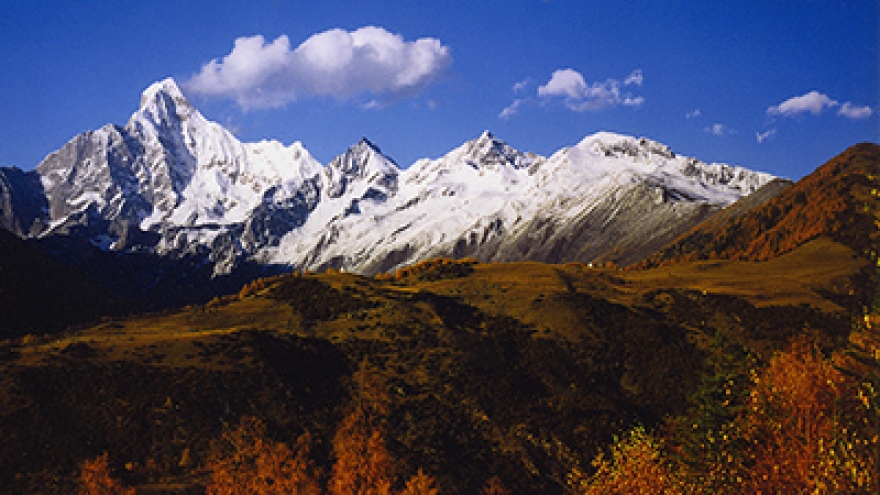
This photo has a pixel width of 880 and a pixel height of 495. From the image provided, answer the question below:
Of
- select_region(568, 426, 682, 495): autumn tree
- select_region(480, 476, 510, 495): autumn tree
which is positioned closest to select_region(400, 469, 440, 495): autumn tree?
select_region(480, 476, 510, 495): autumn tree

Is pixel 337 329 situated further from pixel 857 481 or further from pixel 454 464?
pixel 857 481

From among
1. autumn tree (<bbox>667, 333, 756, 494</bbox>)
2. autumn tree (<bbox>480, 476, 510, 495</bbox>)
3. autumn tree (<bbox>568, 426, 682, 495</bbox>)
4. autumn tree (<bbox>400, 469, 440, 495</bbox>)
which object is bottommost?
autumn tree (<bbox>480, 476, 510, 495</bbox>)

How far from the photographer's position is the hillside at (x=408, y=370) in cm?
8788

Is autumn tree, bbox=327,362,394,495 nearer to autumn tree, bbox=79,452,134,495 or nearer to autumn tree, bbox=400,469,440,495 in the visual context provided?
autumn tree, bbox=400,469,440,495

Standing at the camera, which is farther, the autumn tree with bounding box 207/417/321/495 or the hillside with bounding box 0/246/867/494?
the hillside with bounding box 0/246/867/494

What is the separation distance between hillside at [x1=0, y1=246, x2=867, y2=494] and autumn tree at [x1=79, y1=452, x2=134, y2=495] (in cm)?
170

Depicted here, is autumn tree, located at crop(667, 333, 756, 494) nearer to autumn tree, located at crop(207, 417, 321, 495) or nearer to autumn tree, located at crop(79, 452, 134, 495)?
autumn tree, located at crop(207, 417, 321, 495)

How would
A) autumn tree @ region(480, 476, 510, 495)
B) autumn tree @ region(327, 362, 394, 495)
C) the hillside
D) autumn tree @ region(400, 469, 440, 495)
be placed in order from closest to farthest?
autumn tree @ region(400, 469, 440, 495), autumn tree @ region(327, 362, 394, 495), the hillside, autumn tree @ region(480, 476, 510, 495)

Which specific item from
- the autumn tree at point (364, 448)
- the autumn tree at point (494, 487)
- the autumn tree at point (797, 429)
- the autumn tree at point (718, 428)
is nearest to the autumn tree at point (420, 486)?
the autumn tree at point (364, 448)

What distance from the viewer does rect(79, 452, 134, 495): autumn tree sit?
253 feet

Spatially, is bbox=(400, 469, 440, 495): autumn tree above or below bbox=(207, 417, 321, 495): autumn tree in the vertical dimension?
below

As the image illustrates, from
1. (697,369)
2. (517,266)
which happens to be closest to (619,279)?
(517,266)

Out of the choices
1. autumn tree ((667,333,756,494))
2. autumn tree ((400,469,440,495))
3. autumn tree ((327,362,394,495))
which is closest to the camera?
autumn tree ((667,333,756,494))

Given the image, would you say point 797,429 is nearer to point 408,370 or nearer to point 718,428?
point 718,428
